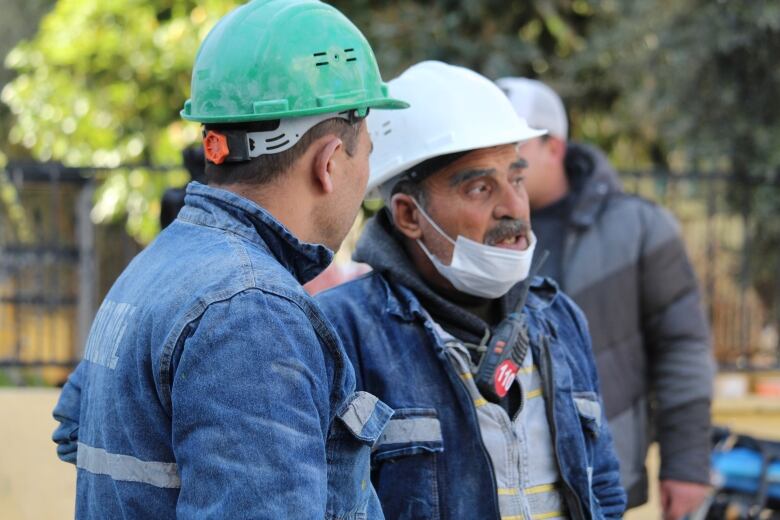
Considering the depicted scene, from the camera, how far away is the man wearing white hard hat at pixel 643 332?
138 inches

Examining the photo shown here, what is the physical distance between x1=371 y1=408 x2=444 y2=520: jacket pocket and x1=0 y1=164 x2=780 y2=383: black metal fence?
4.38 m

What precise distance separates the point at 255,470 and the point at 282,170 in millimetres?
462

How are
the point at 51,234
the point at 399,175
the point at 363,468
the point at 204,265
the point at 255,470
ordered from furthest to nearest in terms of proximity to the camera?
the point at 51,234, the point at 399,175, the point at 363,468, the point at 204,265, the point at 255,470

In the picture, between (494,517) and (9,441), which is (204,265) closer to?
(494,517)

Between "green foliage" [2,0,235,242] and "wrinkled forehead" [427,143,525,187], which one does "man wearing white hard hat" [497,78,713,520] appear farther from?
"green foliage" [2,0,235,242]

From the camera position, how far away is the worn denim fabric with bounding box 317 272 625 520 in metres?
2.13

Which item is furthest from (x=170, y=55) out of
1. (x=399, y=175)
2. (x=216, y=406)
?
(x=216, y=406)

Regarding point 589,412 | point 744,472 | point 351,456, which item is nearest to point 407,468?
point 589,412

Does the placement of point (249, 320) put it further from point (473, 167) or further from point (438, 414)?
point (473, 167)

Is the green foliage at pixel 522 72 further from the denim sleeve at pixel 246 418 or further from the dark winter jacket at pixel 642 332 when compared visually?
the denim sleeve at pixel 246 418

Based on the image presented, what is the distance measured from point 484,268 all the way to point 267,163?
882 mm

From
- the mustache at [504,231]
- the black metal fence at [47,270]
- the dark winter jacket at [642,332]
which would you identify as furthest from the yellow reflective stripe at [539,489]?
the black metal fence at [47,270]

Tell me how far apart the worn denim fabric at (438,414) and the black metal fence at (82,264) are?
4.06 m

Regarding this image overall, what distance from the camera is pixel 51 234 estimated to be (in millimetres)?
6379
